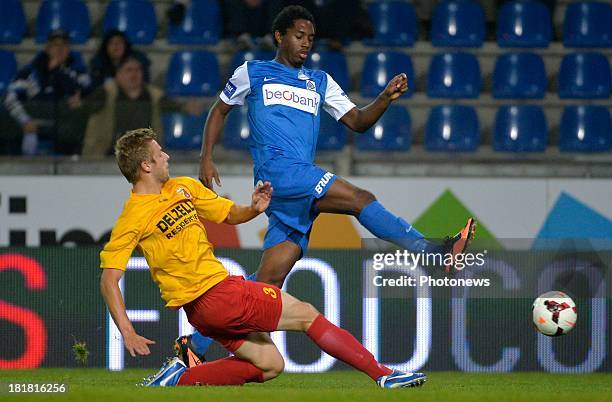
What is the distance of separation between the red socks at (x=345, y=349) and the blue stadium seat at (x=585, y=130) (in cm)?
568

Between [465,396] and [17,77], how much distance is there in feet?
22.2

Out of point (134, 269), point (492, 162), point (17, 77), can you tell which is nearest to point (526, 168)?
point (492, 162)

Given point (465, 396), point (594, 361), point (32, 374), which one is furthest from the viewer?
point (594, 361)

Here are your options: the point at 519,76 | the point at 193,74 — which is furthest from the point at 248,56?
the point at 519,76

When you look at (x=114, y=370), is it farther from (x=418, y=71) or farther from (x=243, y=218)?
(x=418, y=71)

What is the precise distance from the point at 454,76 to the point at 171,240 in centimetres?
637

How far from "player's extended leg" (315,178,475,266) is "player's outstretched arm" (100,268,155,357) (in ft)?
5.03

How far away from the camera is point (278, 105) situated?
283 inches

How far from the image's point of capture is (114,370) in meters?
8.93

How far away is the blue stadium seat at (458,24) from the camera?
40.3 feet

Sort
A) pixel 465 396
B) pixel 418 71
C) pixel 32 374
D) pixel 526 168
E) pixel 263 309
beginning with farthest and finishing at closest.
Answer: pixel 418 71, pixel 526 168, pixel 32 374, pixel 263 309, pixel 465 396

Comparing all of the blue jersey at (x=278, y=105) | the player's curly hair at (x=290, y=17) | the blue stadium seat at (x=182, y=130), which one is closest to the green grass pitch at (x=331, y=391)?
the blue jersey at (x=278, y=105)

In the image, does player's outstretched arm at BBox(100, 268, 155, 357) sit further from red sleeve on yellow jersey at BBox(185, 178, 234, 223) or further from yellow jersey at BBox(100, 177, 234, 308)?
red sleeve on yellow jersey at BBox(185, 178, 234, 223)

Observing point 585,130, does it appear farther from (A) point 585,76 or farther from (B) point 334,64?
(B) point 334,64
